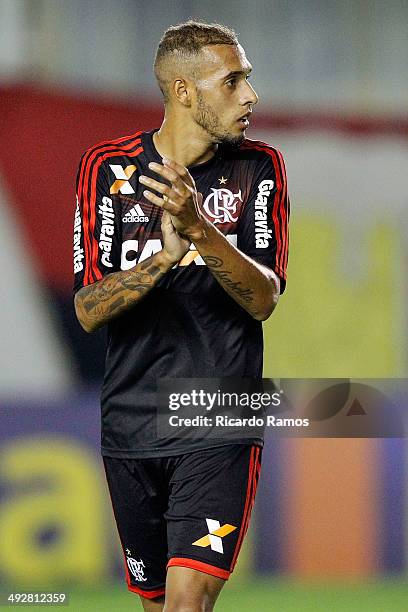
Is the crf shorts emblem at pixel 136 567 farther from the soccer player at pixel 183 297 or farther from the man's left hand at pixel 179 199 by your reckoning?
the man's left hand at pixel 179 199

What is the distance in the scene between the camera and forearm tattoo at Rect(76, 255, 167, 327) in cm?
291

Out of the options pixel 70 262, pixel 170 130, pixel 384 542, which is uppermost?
pixel 170 130

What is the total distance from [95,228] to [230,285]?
502 millimetres

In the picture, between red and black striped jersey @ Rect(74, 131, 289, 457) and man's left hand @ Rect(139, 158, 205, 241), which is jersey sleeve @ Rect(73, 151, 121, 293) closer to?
red and black striped jersey @ Rect(74, 131, 289, 457)

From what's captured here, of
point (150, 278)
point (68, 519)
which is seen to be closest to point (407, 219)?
point (68, 519)

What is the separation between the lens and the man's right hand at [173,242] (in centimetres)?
283

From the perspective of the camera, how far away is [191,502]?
9.89 feet

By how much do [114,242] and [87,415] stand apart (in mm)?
2364

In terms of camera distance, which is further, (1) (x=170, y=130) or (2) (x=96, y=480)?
(2) (x=96, y=480)

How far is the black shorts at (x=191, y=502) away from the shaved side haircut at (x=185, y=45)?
1.05m

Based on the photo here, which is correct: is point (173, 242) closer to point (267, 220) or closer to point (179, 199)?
point (179, 199)

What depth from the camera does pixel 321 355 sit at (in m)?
5.50

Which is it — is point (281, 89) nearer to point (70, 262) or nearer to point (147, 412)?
point (70, 262)

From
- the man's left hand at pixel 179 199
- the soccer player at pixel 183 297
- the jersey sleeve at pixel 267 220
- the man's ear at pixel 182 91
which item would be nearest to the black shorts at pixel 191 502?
the soccer player at pixel 183 297
